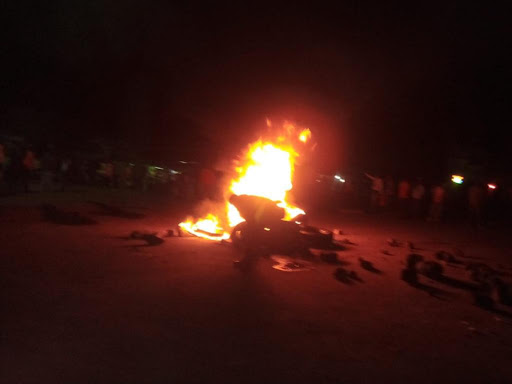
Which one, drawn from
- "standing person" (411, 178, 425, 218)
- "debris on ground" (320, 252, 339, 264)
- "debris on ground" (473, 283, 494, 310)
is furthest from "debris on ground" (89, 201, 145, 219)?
"standing person" (411, 178, 425, 218)

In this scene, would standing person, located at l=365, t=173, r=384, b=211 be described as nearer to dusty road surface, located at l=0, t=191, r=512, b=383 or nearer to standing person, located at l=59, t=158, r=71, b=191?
dusty road surface, located at l=0, t=191, r=512, b=383

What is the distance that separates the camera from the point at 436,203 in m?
19.1

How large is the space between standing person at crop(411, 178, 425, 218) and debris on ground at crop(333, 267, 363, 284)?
1124 centimetres

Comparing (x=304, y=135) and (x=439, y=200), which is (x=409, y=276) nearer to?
(x=304, y=135)

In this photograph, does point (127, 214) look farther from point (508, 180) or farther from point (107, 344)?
point (508, 180)

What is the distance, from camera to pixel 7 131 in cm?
2762

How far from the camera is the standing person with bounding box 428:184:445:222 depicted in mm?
18812

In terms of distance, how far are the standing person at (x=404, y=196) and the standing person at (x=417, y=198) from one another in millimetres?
513

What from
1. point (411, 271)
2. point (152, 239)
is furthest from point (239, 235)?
point (411, 271)

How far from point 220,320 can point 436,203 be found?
14.7 meters

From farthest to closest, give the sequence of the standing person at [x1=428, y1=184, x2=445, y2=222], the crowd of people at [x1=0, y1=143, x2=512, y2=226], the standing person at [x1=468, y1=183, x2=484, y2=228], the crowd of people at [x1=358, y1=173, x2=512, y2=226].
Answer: the crowd of people at [x1=0, y1=143, x2=512, y2=226] → the standing person at [x1=428, y1=184, x2=445, y2=222] → the crowd of people at [x1=358, y1=173, x2=512, y2=226] → the standing person at [x1=468, y1=183, x2=484, y2=228]

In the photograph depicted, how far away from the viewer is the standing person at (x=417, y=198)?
1964 cm

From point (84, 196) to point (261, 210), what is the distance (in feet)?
32.7

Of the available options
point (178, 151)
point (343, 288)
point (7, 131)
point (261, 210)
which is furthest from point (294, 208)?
point (7, 131)
